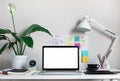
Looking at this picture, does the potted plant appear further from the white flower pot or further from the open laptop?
the open laptop

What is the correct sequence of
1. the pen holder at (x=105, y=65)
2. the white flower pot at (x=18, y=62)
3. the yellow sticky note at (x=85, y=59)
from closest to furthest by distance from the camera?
the white flower pot at (x=18, y=62) → the pen holder at (x=105, y=65) → the yellow sticky note at (x=85, y=59)

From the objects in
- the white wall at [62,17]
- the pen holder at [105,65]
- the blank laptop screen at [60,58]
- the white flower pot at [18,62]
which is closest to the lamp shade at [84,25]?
the white wall at [62,17]

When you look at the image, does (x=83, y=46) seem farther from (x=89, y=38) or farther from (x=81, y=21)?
(x=81, y=21)

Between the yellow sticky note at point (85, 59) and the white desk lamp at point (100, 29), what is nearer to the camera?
the white desk lamp at point (100, 29)

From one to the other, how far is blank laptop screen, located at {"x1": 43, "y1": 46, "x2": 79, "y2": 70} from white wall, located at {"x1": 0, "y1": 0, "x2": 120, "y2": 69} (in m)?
0.30

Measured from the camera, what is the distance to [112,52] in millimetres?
2229

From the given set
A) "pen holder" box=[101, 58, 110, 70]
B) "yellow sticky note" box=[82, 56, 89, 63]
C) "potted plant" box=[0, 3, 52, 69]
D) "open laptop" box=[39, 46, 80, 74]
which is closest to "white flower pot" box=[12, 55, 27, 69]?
"potted plant" box=[0, 3, 52, 69]

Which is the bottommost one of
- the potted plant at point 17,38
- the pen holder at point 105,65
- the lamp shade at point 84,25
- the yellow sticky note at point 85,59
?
the pen holder at point 105,65

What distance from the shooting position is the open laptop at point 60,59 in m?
1.92

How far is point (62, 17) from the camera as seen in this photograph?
2232 millimetres

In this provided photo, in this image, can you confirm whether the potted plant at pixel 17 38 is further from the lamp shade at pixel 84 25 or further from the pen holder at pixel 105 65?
the pen holder at pixel 105 65

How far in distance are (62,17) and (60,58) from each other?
1.73 ft

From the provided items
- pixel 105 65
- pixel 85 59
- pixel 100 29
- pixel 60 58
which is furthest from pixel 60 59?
pixel 100 29

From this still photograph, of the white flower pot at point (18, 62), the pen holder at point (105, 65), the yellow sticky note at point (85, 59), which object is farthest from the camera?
the yellow sticky note at point (85, 59)
